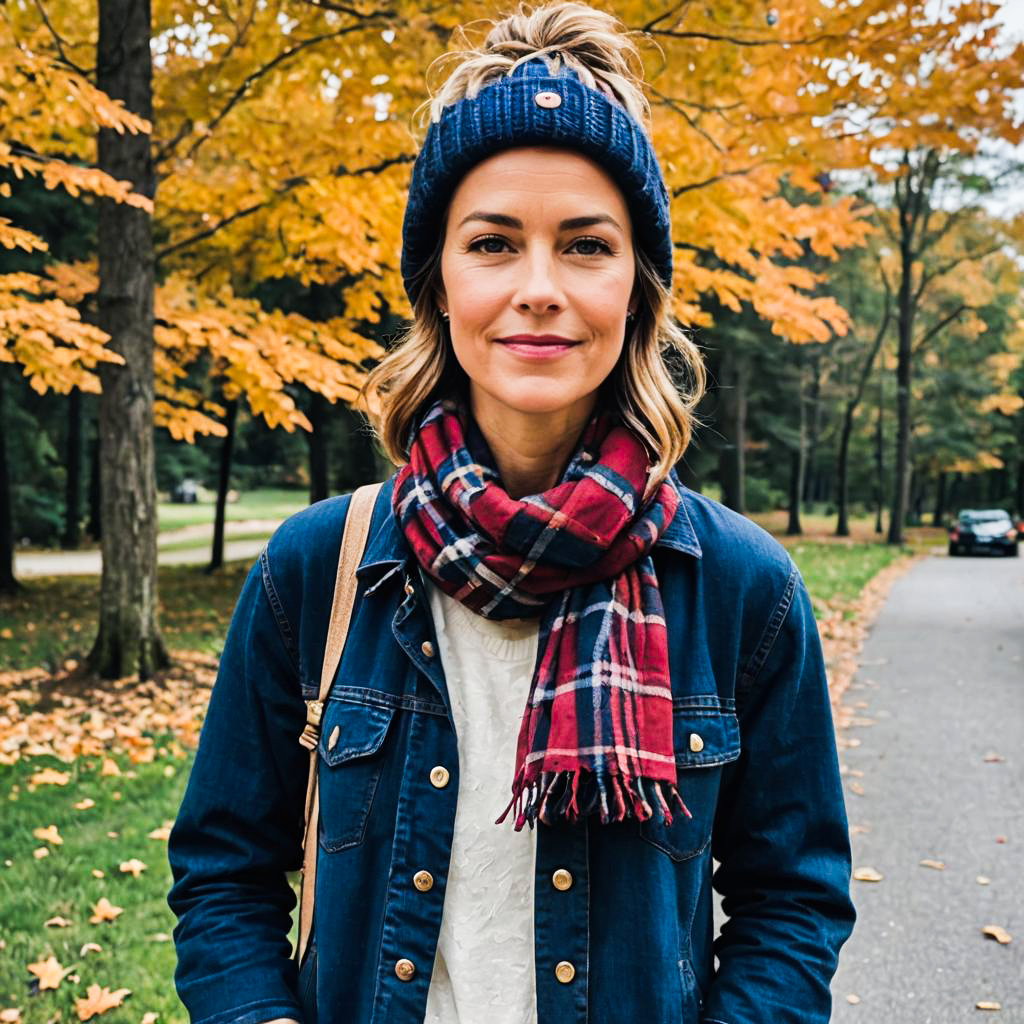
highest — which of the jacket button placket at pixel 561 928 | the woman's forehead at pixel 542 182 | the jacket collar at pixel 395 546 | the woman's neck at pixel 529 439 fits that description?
the woman's forehead at pixel 542 182

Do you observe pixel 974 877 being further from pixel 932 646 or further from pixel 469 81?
pixel 932 646

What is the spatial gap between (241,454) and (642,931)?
40.5m

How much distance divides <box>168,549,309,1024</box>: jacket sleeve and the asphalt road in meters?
2.77

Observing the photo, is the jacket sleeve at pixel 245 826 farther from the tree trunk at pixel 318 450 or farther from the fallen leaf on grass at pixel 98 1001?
the tree trunk at pixel 318 450

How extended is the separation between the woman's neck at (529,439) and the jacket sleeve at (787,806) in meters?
0.42

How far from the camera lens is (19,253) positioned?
12406mm

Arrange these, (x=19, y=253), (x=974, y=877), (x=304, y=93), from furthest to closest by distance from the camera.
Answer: (x=19, y=253)
(x=304, y=93)
(x=974, y=877)

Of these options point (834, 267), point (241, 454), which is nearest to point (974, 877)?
point (834, 267)

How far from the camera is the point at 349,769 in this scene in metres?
1.43

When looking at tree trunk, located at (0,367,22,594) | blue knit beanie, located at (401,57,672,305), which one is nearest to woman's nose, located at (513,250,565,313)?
blue knit beanie, located at (401,57,672,305)

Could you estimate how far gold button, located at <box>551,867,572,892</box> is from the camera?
1.36 meters

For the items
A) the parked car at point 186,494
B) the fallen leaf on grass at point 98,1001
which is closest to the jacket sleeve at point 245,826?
the fallen leaf on grass at point 98,1001

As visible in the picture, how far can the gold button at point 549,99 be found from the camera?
1.40 metres

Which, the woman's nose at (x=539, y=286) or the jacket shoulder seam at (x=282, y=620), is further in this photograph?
the jacket shoulder seam at (x=282, y=620)
